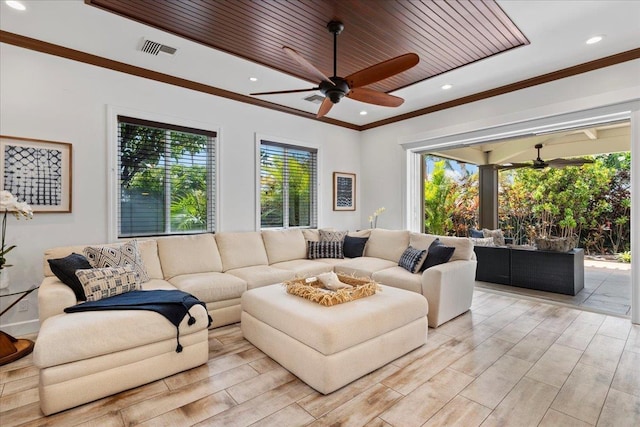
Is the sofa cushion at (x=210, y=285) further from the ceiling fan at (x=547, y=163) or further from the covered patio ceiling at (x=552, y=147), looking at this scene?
the ceiling fan at (x=547, y=163)

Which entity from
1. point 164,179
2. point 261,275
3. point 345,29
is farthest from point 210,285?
point 345,29

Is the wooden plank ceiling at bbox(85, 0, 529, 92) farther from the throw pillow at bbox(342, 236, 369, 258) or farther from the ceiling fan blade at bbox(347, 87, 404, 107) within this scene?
the throw pillow at bbox(342, 236, 369, 258)

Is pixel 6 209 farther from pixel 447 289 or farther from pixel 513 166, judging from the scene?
pixel 513 166

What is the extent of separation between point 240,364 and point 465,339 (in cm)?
208

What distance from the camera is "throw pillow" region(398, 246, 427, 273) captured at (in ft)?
12.4

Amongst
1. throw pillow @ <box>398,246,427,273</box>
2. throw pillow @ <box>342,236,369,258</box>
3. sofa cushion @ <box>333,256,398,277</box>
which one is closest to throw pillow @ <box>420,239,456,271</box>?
throw pillow @ <box>398,246,427,273</box>

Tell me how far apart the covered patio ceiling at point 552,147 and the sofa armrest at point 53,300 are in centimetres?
526

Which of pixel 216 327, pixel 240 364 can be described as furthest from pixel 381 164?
pixel 240 364

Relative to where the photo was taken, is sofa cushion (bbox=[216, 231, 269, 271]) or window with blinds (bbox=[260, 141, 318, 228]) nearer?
sofa cushion (bbox=[216, 231, 269, 271])

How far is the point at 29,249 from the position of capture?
318cm

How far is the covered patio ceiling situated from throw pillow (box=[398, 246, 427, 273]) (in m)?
2.27

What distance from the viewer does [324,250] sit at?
4.83 metres

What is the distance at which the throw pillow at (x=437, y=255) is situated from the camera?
12.0 ft

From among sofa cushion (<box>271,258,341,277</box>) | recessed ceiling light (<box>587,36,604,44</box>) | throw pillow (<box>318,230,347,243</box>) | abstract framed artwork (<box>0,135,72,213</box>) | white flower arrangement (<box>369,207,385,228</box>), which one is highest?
recessed ceiling light (<box>587,36,604,44</box>)
